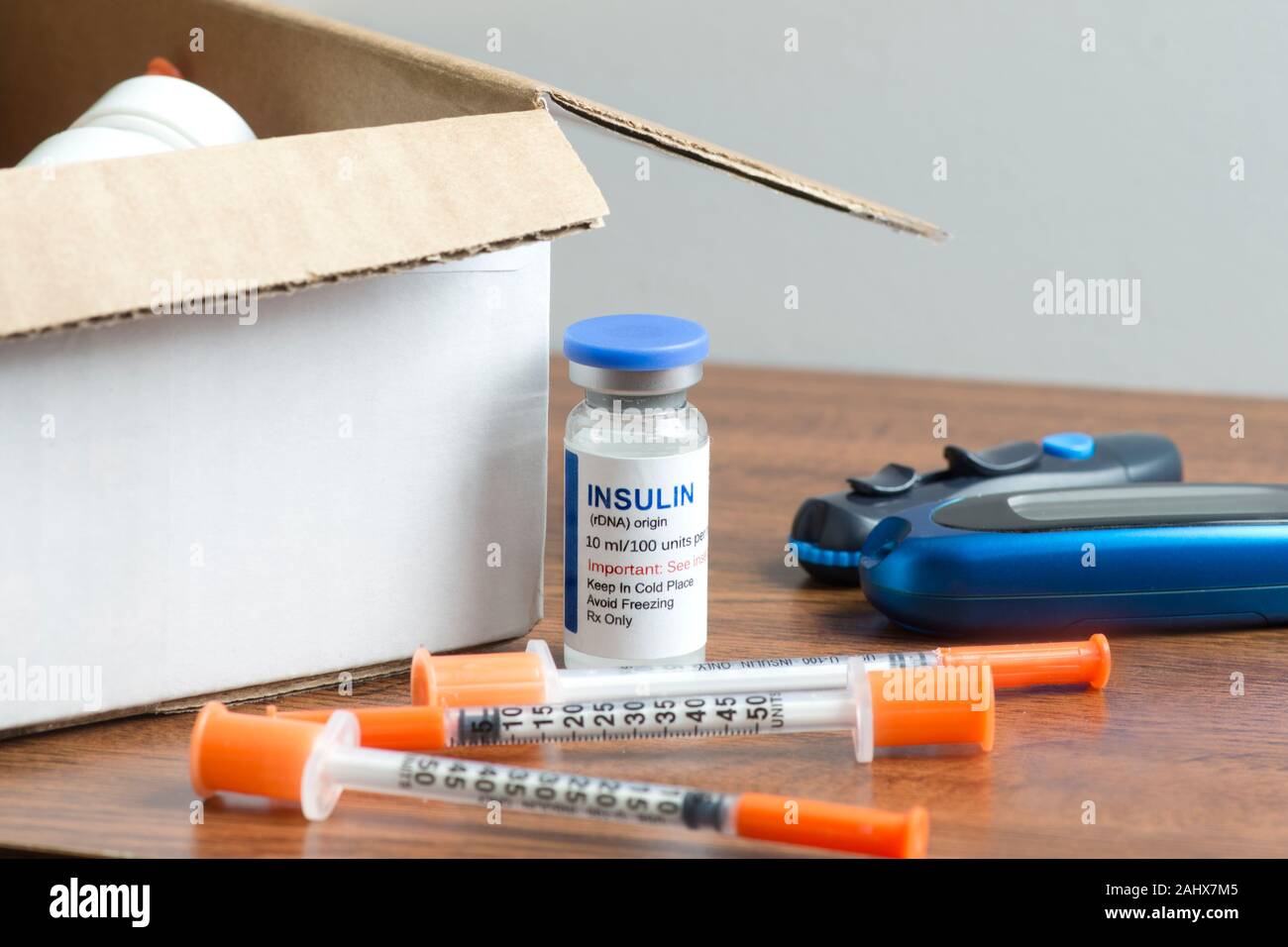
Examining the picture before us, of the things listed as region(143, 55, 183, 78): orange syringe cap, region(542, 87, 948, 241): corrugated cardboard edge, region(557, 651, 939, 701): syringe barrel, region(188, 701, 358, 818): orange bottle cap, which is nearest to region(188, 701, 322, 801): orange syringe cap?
region(188, 701, 358, 818): orange bottle cap

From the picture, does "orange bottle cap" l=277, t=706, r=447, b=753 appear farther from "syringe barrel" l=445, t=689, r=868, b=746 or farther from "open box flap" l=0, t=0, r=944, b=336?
"open box flap" l=0, t=0, r=944, b=336

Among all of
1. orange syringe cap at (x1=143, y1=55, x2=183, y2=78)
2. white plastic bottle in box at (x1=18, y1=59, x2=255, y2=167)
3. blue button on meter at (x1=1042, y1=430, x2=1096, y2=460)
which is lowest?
blue button on meter at (x1=1042, y1=430, x2=1096, y2=460)

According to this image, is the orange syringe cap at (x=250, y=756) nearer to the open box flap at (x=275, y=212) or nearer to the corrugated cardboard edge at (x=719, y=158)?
the open box flap at (x=275, y=212)

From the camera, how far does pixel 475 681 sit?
0.51 m

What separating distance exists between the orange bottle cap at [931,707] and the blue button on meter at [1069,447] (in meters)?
0.22

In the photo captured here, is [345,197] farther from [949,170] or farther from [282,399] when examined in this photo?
[949,170]

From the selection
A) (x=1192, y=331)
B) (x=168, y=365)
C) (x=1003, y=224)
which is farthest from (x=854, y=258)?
(x=168, y=365)

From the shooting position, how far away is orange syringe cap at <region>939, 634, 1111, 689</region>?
0.54 m

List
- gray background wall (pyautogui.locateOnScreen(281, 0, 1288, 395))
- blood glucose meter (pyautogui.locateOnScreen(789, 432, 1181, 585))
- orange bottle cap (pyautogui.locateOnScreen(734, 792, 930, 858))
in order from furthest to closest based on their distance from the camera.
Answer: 1. gray background wall (pyautogui.locateOnScreen(281, 0, 1288, 395))
2. blood glucose meter (pyautogui.locateOnScreen(789, 432, 1181, 585))
3. orange bottle cap (pyautogui.locateOnScreen(734, 792, 930, 858))

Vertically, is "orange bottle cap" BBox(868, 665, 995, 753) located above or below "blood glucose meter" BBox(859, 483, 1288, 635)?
below

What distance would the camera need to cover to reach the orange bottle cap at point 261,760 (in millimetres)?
447

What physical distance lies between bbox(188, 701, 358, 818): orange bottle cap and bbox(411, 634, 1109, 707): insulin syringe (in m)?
0.06

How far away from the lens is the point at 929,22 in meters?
0.92

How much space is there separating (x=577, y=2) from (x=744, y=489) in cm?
39
